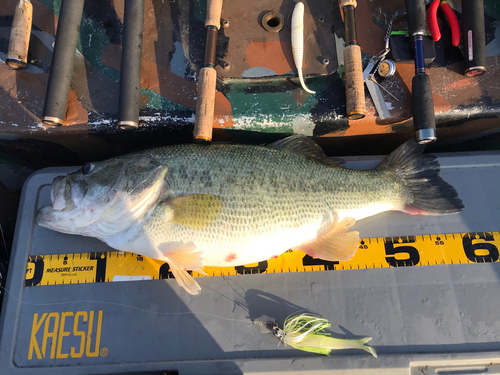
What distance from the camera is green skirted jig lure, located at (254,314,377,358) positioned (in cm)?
161

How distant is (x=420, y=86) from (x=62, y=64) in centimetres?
219

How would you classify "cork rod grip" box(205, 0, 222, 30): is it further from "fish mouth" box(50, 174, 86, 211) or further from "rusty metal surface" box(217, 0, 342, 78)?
"fish mouth" box(50, 174, 86, 211)

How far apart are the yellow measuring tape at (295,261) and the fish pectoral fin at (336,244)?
121mm

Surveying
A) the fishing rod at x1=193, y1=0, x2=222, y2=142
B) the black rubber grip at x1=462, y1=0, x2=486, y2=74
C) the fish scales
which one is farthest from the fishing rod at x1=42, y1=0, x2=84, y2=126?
the black rubber grip at x1=462, y1=0, x2=486, y2=74

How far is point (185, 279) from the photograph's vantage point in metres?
1.68

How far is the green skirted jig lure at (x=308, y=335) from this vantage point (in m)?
1.61

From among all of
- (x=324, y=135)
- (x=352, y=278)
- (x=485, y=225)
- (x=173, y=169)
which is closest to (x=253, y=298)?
(x=352, y=278)

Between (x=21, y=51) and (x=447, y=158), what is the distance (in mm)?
2990

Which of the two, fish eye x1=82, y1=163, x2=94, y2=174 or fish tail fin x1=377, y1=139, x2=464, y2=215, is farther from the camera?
fish tail fin x1=377, y1=139, x2=464, y2=215

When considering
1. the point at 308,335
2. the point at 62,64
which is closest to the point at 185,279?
the point at 308,335

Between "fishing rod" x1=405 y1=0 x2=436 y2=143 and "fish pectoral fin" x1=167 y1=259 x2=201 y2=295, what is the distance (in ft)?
5.32

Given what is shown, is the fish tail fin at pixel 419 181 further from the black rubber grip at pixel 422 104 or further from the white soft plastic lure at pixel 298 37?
the white soft plastic lure at pixel 298 37

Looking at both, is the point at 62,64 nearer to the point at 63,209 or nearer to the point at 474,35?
the point at 63,209

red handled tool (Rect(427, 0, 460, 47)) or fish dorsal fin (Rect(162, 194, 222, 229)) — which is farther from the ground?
red handled tool (Rect(427, 0, 460, 47))
